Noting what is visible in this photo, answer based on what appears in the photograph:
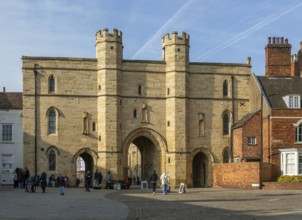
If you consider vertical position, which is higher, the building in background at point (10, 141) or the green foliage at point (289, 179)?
the building in background at point (10, 141)

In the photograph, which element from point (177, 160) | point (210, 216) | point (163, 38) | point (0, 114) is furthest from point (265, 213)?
point (0, 114)

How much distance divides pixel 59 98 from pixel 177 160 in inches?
462

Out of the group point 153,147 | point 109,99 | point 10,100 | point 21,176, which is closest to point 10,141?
point 10,100

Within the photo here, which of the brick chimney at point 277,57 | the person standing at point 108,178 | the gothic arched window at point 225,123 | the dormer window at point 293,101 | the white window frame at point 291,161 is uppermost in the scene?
the brick chimney at point 277,57

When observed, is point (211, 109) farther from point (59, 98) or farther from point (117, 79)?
point (59, 98)

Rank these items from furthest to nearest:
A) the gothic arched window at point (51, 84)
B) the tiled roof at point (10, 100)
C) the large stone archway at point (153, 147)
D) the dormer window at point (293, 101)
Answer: the tiled roof at point (10, 100)
the large stone archway at point (153, 147)
the gothic arched window at point (51, 84)
the dormer window at point (293, 101)

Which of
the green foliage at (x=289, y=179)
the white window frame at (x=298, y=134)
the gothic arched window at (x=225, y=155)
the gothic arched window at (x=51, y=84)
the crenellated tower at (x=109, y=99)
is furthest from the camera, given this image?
the gothic arched window at (x=225, y=155)

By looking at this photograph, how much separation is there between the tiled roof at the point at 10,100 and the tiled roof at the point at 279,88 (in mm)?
23021

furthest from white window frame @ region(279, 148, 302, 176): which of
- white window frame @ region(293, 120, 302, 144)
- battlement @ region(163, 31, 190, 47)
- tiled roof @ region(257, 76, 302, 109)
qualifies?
battlement @ region(163, 31, 190, 47)

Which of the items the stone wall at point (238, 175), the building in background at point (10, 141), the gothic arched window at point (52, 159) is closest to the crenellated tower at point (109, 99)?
the gothic arched window at point (52, 159)

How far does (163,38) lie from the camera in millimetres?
55281

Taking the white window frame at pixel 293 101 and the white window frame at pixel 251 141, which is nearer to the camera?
the white window frame at pixel 293 101

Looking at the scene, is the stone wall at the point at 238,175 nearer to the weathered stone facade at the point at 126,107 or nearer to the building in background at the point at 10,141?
the weathered stone facade at the point at 126,107

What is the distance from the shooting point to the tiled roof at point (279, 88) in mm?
51200
